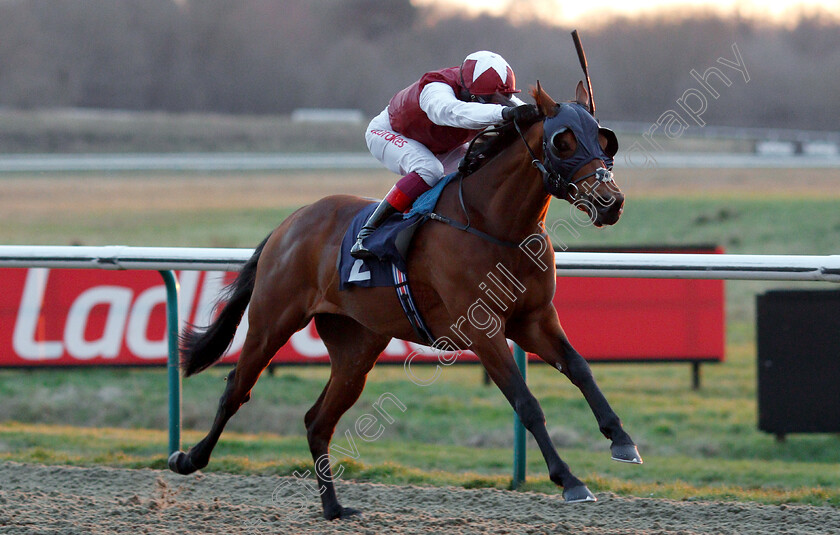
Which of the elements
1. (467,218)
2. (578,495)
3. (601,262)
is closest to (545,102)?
(467,218)

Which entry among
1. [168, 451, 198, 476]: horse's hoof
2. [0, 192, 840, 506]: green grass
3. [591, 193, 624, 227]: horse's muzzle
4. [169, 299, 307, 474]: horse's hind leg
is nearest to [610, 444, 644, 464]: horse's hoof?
[591, 193, 624, 227]: horse's muzzle

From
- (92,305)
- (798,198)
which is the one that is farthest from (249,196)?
(92,305)

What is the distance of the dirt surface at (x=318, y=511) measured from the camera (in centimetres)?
359

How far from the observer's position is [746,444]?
6559 mm

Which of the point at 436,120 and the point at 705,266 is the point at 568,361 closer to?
the point at 705,266

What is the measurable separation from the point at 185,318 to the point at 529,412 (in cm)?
425

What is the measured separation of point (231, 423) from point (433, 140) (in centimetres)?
399

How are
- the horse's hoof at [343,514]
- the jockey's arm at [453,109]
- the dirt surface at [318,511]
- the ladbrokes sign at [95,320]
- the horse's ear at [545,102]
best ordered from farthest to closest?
the ladbrokes sign at [95,320] < the horse's hoof at [343,514] < the dirt surface at [318,511] < the jockey's arm at [453,109] < the horse's ear at [545,102]

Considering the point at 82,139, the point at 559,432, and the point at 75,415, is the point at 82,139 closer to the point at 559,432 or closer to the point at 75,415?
the point at 75,415

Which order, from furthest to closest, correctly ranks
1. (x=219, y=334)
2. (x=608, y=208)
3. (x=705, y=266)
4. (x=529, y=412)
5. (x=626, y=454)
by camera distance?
(x=219, y=334), (x=705, y=266), (x=529, y=412), (x=626, y=454), (x=608, y=208)

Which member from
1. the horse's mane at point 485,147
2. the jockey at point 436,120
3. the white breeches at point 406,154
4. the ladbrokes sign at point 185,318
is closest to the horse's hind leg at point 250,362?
the jockey at point 436,120

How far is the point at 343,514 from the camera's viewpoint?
3.84m

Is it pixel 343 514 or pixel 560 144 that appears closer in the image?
pixel 560 144

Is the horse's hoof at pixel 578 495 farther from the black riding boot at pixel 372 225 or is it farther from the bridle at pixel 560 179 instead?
the black riding boot at pixel 372 225
